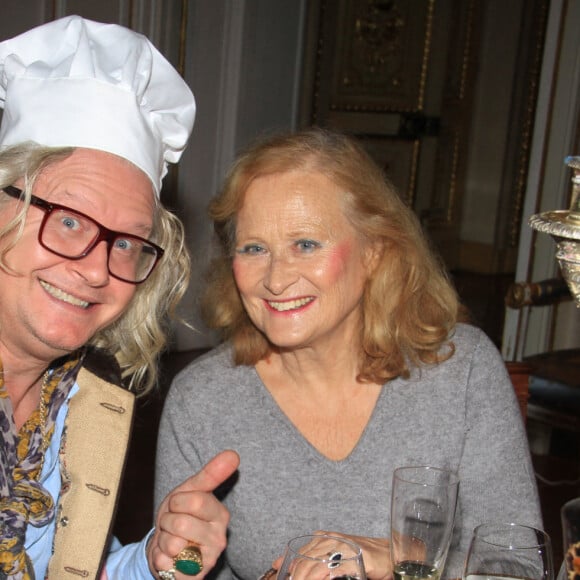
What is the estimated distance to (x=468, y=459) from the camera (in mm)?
1952

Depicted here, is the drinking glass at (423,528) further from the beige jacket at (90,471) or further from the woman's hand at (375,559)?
the beige jacket at (90,471)

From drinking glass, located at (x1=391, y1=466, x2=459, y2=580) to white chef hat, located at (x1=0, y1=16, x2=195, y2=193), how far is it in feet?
2.69

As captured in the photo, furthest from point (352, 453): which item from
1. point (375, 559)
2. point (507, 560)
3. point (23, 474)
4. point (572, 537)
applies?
point (572, 537)

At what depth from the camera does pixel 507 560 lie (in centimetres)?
108

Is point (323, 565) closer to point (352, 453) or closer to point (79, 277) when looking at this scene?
point (79, 277)

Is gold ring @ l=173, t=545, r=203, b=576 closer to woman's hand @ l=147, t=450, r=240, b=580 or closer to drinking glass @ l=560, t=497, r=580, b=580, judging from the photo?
woman's hand @ l=147, t=450, r=240, b=580

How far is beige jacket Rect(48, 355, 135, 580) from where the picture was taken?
5.57 feet

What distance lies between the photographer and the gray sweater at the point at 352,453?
74.7 inches

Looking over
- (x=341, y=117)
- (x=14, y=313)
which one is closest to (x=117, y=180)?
(x=14, y=313)

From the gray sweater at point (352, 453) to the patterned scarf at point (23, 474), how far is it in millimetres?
320

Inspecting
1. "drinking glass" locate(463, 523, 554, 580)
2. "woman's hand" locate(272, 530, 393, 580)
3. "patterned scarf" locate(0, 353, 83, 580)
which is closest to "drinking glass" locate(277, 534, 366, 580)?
"drinking glass" locate(463, 523, 554, 580)

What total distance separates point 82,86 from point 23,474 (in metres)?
0.73

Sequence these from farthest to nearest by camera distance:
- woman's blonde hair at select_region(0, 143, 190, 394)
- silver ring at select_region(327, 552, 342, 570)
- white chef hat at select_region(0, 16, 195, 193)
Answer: woman's blonde hair at select_region(0, 143, 190, 394)
white chef hat at select_region(0, 16, 195, 193)
silver ring at select_region(327, 552, 342, 570)

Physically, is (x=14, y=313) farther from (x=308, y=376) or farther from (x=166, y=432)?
(x=308, y=376)
